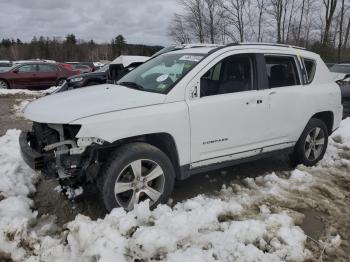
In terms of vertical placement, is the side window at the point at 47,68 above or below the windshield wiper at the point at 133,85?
above

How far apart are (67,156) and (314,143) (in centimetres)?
380

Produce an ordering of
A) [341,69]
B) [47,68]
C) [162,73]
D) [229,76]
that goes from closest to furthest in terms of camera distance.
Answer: [162,73]
[229,76]
[341,69]
[47,68]

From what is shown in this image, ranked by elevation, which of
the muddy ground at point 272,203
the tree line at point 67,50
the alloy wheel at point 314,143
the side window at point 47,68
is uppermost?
the tree line at point 67,50

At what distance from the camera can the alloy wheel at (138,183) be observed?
4.09 m

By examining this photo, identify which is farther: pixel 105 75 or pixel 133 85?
pixel 105 75

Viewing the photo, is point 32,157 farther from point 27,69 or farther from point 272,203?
point 27,69

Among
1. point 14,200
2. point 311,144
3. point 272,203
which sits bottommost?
point 272,203

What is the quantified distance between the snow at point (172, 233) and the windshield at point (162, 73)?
4.47 feet

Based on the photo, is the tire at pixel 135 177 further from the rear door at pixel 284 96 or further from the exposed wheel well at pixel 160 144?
the rear door at pixel 284 96

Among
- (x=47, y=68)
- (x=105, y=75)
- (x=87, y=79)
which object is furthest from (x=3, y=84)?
(x=105, y=75)

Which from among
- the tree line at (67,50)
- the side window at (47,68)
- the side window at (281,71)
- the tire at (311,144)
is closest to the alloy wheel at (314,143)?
the tire at (311,144)

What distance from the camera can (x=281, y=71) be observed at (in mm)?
5473

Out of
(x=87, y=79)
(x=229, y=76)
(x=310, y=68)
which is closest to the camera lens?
A: (x=229, y=76)

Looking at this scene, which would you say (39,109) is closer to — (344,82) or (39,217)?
(39,217)
